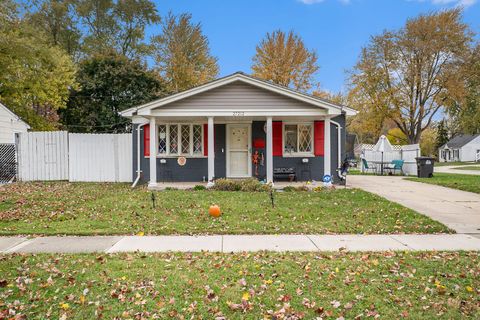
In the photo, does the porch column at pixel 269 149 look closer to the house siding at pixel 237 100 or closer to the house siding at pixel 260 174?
the house siding at pixel 237 100

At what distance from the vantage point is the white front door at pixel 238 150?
1455 cm

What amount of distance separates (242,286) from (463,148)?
58326mm

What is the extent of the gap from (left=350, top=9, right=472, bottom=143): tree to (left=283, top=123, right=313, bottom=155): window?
2105cm

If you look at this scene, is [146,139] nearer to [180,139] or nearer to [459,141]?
[180,139]

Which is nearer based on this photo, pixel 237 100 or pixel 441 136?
pixel 237 100

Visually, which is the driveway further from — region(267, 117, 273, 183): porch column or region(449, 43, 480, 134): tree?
region(449, 43, 480, 134): tree

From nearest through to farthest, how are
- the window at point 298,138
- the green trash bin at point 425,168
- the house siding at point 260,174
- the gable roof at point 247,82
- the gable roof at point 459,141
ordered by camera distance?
the gable roof at point 247,82
the house siding at point 260,174
the window at point 298,138
the green trash bin at point 425,168
the gable roof at point 459,141

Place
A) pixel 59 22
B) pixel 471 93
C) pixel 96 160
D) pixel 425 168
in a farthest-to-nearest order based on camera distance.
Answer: pixel 471 93
pixel 59 22
pixel 425 168
pixel 96 160

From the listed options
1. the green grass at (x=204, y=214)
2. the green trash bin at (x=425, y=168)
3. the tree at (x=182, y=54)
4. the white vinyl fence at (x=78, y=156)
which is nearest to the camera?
the green grass at (x=204, y=214)

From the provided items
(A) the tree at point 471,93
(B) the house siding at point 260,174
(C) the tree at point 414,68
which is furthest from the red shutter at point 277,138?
(A) the tree at point 471,93

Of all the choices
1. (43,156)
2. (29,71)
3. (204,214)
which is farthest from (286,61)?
(204,214)

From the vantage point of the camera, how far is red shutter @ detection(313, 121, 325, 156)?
14.3 metres

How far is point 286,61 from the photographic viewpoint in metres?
32.8

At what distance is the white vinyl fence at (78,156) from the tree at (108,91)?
9490mm
